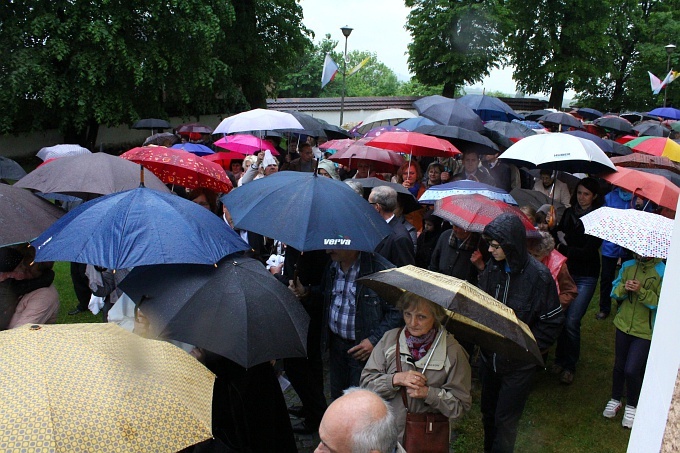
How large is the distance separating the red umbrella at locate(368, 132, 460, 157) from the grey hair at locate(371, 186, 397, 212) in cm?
251

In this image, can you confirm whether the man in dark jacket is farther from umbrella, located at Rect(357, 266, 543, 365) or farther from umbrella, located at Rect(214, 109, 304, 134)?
umbrella, located at Rect(214, 109, 304, 134)

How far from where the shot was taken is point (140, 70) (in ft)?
60.2

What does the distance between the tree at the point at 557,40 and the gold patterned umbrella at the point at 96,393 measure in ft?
116

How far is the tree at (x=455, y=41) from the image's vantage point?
34.5 meters

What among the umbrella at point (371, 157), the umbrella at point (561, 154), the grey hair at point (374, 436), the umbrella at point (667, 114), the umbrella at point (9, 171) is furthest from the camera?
the umbrella at point (667, 114)

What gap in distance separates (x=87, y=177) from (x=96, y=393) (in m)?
3.55

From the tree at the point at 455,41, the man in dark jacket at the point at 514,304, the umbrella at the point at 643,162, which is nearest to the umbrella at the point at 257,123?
the umbrella at the point at 643,162

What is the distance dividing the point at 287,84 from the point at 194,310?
170 ft

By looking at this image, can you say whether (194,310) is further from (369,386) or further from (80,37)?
(80,37)

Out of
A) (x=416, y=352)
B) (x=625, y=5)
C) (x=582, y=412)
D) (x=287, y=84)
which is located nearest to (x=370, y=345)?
(x=416, y=352)

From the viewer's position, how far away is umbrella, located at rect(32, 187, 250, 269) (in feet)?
12.1

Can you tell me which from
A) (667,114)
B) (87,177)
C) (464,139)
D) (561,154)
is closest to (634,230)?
(561,154)

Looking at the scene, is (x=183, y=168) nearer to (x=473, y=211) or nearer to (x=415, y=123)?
(x=473, y=211)

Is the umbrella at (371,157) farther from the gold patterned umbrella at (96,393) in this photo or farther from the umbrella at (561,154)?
the gold patterned umbrella at (96,393)
